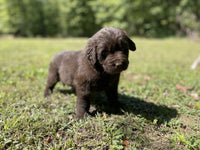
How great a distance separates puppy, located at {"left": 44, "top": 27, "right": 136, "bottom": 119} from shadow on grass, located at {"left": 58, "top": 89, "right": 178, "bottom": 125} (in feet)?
0.69

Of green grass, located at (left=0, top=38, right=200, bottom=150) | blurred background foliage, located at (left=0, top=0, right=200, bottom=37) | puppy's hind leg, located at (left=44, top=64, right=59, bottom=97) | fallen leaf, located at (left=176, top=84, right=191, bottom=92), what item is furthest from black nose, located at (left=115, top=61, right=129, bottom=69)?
blurred background foliage, located at (left=0, top=0, right=200, bottom=37)

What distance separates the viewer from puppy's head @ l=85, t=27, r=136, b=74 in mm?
2807

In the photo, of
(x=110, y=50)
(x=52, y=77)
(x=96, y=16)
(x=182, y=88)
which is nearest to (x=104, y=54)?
(x=110, y=50)

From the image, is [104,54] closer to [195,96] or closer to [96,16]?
[195,96]

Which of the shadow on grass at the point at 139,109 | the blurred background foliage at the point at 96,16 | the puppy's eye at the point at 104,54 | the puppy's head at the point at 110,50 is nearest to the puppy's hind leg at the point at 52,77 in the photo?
the shadow on grass at the point at 139,109

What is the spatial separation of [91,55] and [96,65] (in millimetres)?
207

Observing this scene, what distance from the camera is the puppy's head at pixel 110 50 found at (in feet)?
9.21

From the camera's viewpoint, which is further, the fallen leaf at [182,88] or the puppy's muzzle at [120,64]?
the fallen leaf at [182,88]

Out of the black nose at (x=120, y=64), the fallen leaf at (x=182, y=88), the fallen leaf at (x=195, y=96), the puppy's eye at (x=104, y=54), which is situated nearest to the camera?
the black nose at (x=120, y=64)

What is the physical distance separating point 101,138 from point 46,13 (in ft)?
121

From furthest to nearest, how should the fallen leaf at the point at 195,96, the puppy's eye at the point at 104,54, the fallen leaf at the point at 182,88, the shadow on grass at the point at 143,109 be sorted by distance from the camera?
the fallen leaf at the point at 182,88
the fallen leaf at the point at 195,96
the shadow on grass at the point at 143,109
the puppy's eye at the point at 104,54

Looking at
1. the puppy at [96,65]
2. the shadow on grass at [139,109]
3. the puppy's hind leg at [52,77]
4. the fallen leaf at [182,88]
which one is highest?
the puppy at [96,65]

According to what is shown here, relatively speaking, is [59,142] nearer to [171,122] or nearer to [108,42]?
[108,42]

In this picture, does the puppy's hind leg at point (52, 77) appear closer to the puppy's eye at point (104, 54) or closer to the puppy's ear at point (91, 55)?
the puppy's ear at point (91, 55)
